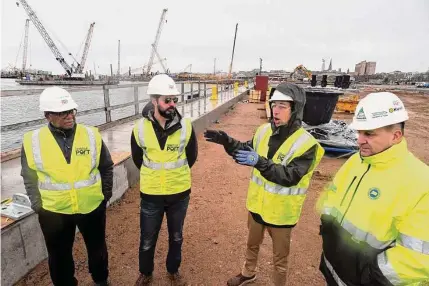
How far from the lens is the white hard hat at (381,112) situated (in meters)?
1.43

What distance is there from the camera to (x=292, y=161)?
2215 millimetres

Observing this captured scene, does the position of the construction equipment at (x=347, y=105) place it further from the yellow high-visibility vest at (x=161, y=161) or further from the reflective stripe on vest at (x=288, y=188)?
the yellow high-visibility vest at (x=161, y=161)

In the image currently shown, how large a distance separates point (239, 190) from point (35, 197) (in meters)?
3.49

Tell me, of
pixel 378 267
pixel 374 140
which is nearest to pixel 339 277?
pixel 378 267

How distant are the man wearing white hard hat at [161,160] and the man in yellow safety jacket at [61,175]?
388 mm

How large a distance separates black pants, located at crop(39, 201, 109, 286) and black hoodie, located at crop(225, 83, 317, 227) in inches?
53.9

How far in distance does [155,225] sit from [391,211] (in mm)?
1920

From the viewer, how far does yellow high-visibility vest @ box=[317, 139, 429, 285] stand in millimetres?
1250

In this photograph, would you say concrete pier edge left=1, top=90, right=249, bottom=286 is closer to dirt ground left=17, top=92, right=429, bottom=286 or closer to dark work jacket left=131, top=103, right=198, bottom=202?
dirt ground left=17, top=92, right=429, bottom=286

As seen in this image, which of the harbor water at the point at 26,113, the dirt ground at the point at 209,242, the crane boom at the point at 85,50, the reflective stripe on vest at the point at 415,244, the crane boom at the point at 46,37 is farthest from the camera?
the crane boom at the point at 85,50

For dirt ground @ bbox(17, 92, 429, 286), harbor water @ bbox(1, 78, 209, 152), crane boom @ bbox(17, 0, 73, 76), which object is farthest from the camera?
crane boom @ bbox(17, 0, 73, 76)

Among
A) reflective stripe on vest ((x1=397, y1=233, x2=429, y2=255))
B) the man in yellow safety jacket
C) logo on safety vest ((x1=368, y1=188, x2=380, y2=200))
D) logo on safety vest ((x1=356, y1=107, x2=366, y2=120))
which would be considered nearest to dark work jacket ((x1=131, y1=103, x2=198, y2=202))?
the man in yellow safety jacket

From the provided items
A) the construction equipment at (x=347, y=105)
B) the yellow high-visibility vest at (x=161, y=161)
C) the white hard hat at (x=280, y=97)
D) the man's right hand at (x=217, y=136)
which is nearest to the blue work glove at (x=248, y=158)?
the man's right hand at (x=217, y=136)

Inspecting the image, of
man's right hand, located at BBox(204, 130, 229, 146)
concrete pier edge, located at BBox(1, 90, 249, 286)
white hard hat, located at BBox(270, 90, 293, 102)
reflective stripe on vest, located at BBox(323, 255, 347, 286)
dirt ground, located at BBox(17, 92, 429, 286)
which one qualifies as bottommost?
dirt ground, located at BBox(17, 92, 429, 286)
